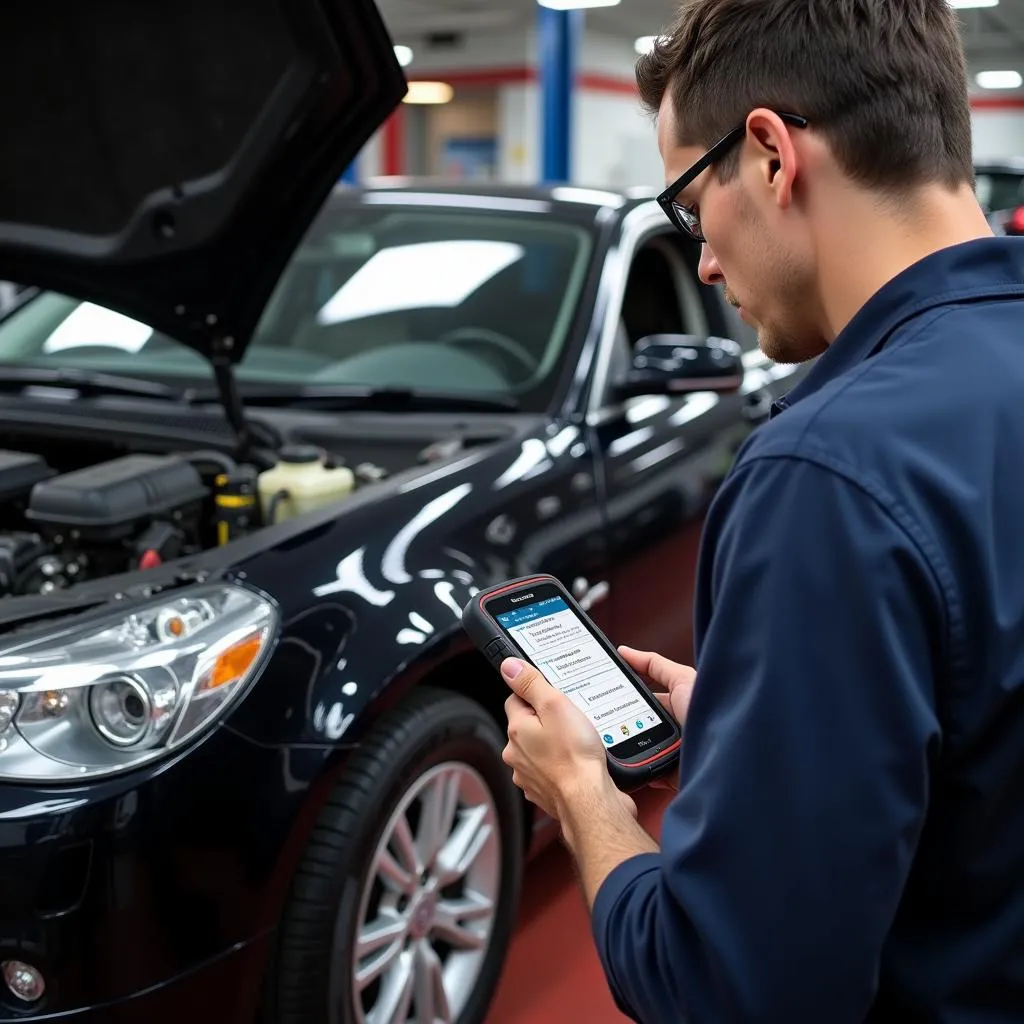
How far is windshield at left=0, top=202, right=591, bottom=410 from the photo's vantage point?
2834 millimetres

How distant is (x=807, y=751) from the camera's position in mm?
772

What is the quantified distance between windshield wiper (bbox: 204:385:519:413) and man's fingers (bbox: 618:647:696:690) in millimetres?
1323

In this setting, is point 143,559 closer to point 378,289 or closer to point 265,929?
point 265,929

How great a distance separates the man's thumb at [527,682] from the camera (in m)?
1.11

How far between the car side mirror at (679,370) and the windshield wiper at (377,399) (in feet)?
0.92

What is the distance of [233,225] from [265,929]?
129 cm

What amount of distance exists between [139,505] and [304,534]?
0.39 metres

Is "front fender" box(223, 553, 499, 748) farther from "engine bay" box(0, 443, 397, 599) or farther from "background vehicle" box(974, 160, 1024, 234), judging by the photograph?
"background vehicle" box(974, 160, 1024, 234)

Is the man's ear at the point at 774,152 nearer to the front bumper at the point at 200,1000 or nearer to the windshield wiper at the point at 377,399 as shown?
the front bumper at the point at 200,1000

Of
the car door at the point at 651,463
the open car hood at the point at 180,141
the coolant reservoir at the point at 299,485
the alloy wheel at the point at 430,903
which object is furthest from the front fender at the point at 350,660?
the open car hood at the point at 180,141

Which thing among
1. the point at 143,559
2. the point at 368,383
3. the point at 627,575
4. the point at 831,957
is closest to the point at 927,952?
the point at 831,957

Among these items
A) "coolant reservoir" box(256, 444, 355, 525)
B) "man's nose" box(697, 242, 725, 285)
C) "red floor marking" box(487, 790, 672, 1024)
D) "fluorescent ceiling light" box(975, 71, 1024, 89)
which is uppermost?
"man's nose" box(697, 242, 725, 285)

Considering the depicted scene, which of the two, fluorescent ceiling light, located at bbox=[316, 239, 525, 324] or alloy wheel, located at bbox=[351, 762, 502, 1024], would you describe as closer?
alloy wheel, located at bbox=[351, 762, 502, 1024]

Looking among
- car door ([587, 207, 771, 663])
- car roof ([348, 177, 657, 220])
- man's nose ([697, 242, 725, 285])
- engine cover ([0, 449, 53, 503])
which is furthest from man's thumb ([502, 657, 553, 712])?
car roof ([348, 177, 657, 220])
